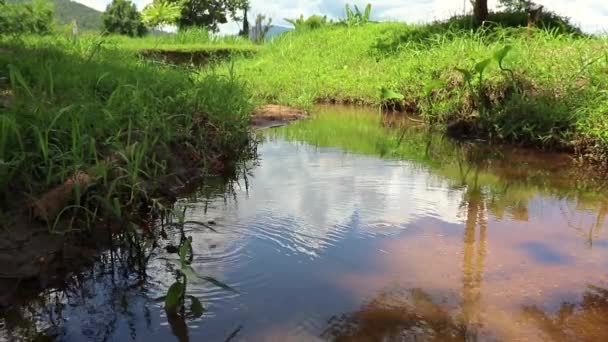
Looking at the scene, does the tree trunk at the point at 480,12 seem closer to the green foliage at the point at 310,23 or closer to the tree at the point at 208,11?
the green foliage at the point at 310,23

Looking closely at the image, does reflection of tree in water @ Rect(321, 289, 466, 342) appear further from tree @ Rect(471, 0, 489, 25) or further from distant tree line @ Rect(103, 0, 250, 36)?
distant tree line @ Rect(103, 0, 250, 36)

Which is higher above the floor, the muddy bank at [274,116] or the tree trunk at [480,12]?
the tree trunk at [480,12]

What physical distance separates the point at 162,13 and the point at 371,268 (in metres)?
25.4

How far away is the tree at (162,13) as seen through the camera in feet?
83.7

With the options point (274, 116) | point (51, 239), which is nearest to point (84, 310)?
point (51, 239)

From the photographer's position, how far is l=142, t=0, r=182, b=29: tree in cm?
2550

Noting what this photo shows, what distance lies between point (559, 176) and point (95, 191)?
11.4 ft

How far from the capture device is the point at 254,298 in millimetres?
2164

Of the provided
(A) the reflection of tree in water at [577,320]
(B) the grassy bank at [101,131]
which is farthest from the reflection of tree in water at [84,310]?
(A) the reflection of tree in water at [577,320]

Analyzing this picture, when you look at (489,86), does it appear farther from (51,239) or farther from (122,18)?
(122,18)

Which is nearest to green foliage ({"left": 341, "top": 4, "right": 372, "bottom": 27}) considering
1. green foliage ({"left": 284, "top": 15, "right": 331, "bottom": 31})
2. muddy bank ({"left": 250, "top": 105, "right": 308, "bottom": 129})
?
green foliage ({"left": 284, "top": 15, "right": 331, "bottom": 31})

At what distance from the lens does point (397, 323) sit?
201cm

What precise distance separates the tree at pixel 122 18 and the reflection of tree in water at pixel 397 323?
105ft

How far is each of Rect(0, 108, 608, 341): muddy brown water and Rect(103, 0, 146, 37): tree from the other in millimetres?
30726
